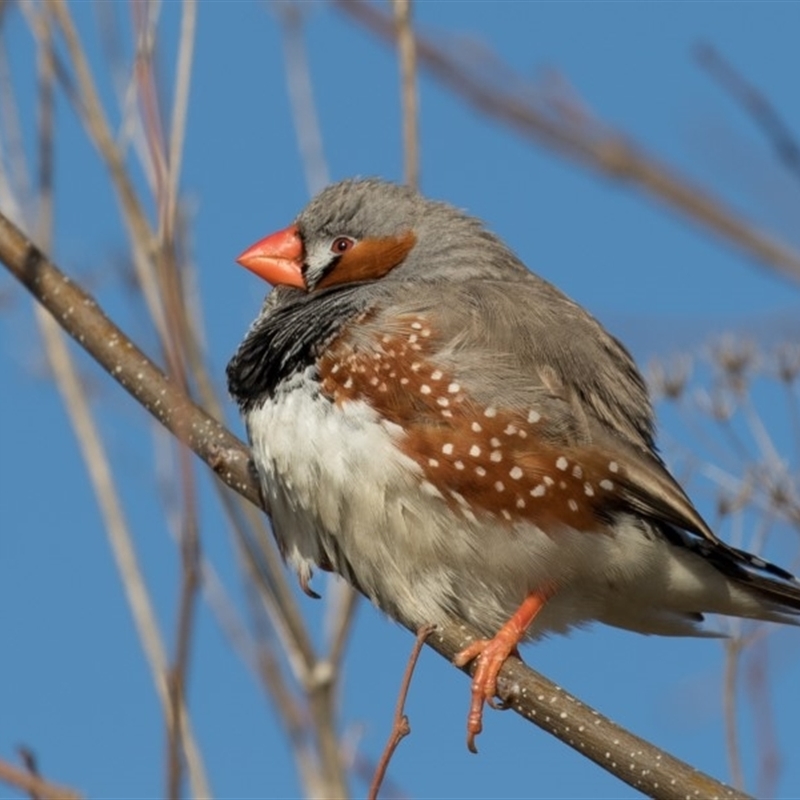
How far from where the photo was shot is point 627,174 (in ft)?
5.23

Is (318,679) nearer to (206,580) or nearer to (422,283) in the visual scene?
(206,580)

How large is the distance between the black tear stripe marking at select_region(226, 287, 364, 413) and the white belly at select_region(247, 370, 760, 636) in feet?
0.22

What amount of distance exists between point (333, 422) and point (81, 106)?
3.38ft

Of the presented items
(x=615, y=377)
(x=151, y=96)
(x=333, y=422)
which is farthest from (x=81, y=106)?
(x=151, y=96)

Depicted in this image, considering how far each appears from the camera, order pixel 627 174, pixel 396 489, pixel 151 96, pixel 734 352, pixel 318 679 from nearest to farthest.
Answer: pixel 627 174
pixel 151 96
pixel 396 489
pixel 318 679
pixel 734 352

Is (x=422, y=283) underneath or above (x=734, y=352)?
underneath

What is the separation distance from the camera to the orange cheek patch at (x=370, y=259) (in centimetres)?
433

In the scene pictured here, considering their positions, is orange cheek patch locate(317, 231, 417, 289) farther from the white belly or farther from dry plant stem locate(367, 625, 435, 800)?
dry plant stem locate(367, 625, 435, 800)

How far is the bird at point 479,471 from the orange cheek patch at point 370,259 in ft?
0.51

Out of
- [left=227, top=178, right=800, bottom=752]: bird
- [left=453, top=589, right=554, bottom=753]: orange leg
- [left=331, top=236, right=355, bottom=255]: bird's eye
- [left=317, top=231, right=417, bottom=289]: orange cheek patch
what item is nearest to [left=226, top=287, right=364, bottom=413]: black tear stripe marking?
[left=227, top=178, right=800, bottom=752]: bird

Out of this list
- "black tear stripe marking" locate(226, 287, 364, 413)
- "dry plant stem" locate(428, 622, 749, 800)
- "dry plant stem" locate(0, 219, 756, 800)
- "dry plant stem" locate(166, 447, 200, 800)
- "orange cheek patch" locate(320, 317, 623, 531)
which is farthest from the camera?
"black tear stripe marking" locate(226, 287, 364, 413)

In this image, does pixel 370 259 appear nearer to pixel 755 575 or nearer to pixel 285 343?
pixel 285 343

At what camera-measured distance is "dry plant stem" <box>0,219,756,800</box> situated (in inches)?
124

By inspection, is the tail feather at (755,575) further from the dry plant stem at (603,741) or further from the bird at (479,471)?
the dry plant stem at (603,741)
